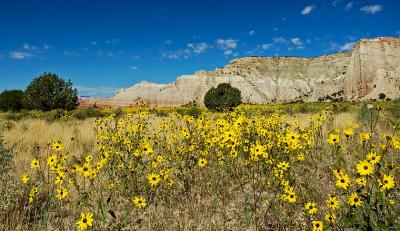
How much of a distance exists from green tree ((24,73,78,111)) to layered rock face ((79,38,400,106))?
1571 inches

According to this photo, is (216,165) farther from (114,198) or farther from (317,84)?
(317,84)

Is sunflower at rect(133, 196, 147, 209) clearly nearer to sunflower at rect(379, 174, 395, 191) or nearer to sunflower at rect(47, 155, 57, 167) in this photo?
sunflower at rect(47, 155, 57, 167)

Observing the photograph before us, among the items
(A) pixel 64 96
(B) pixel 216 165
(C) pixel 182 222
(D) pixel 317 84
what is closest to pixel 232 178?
(B) pixel 216 165

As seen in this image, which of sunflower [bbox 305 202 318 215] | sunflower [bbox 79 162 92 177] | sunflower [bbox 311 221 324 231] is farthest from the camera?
sunflower [bbox 79 162 92 177]

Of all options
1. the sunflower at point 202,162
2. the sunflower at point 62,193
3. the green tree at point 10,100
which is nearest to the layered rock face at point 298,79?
the green tree at point 10,100

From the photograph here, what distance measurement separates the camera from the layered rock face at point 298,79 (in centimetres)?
7612

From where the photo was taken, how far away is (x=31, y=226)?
415 cm

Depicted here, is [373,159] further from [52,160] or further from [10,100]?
[10,100]

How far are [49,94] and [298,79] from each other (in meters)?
73.8

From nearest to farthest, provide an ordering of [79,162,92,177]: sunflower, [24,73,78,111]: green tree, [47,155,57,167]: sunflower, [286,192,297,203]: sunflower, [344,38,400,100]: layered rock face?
[79,162,92,177]: sunflower, [286,192,297,203]: sunflower, [47,155,57,167]: sunflower, [24,73,78,111]: green tree, [344,38,400,100]: layered rock face

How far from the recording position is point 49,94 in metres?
31.5

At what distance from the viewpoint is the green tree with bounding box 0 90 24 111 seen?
43031mm

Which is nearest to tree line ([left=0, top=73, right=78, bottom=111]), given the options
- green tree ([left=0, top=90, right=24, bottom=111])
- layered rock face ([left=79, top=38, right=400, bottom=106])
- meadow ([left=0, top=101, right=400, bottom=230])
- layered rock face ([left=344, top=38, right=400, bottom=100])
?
green tree ([left=0, top=90, right=24, bottom=111])

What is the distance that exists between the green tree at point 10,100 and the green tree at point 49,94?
12.8 m
